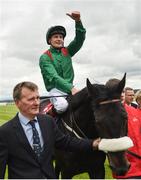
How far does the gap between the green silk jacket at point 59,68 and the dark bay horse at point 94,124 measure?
0.34 meters

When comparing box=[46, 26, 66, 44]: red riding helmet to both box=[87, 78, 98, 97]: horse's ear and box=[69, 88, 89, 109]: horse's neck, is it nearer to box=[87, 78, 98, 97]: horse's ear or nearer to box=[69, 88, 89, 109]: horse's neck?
box=[69, 88, 89, 109]: horse's neck

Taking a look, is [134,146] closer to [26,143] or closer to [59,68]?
[26,143]

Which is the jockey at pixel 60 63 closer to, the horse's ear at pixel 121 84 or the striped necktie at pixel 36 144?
the horse's ear at pixel 121 84

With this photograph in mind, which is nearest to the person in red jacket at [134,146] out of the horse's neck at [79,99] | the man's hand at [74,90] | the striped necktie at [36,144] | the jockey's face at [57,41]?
the horse's neck at [79,99]

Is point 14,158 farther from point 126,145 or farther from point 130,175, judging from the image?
point 130,175

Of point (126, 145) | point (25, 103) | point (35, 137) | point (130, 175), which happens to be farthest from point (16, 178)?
point (130, 175)

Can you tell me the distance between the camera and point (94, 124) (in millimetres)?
5707

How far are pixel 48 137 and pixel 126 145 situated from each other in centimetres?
92

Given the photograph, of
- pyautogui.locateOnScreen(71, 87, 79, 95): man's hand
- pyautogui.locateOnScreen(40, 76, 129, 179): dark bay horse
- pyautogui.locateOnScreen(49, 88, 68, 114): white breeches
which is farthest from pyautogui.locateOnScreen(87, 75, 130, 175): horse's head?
pyautogui.locateOnScreen(49, 88, 68, 114): white breeches

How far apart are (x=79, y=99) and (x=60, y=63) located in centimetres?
108

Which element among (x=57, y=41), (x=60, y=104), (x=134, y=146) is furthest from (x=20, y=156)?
(x=57, y=41)

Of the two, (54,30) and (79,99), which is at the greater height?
(54,30)

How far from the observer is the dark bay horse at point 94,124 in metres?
4.80

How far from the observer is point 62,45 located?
712 centimetres
